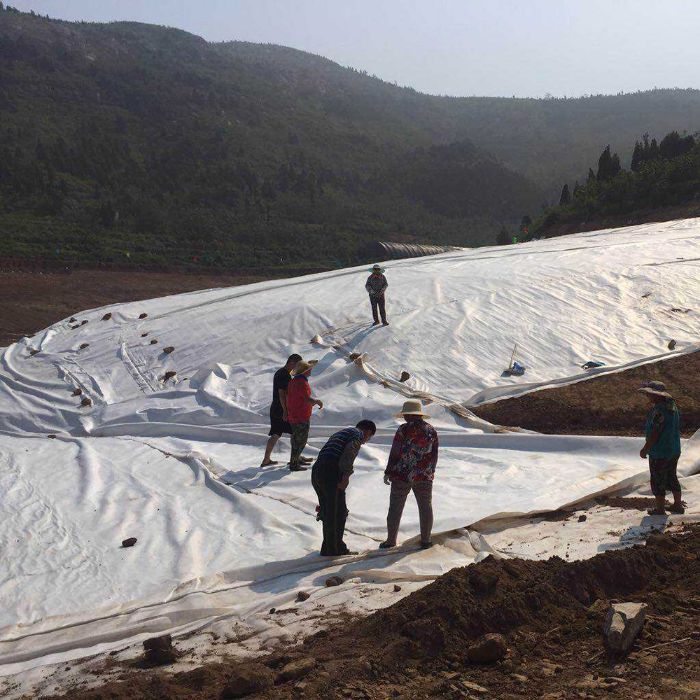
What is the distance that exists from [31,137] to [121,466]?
155 feet

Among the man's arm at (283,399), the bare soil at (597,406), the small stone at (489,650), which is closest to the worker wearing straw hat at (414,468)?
the small stone at (489,650)

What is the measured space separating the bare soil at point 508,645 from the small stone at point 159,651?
90mm

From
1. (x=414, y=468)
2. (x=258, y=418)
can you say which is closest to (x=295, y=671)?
(x=414, y=468)

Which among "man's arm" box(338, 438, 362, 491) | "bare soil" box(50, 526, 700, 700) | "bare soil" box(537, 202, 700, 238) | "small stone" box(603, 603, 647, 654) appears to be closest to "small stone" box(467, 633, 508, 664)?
"bare soil" box(50, 526, 700, 700)

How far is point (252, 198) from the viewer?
47.0 m

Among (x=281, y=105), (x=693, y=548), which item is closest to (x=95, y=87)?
(x=281, y=105)

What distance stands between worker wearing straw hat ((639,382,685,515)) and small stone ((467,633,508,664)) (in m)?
2.53

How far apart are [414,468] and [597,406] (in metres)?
4.25

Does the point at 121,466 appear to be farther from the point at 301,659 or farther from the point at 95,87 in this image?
the point at 95,87

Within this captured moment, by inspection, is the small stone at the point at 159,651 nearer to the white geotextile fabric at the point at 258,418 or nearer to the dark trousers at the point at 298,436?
the white geotextile fabric at the point at 258,418

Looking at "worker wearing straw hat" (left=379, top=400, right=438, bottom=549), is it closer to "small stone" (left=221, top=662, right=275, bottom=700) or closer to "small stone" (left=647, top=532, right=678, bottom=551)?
"small stone" (left=647, top=532, right=678, bottom=551)

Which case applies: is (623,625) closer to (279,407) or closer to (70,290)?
(279,407)

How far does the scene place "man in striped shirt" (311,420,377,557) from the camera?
525 cm

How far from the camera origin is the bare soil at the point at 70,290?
1944cm
